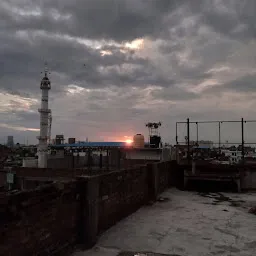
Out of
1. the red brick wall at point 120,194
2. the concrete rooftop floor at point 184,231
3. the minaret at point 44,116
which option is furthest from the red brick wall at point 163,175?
the minaret at point 44,116

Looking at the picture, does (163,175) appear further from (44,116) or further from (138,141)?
(44,116)

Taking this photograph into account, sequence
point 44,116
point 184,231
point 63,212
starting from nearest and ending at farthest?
point 63,212
point 184,231
point 44,116

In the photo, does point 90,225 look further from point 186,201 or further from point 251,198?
point 251,198

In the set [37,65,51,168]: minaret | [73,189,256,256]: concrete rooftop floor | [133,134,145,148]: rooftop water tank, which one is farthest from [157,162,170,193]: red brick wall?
[37,65,51,168]: minaret

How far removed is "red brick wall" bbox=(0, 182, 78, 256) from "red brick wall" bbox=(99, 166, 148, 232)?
56.2 inches

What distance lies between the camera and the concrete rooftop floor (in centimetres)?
708

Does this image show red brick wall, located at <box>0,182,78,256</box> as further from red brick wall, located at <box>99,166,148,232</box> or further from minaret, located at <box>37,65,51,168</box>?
minaret, located at <box>37,65,51,168</box>

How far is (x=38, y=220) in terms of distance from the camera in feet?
18.9

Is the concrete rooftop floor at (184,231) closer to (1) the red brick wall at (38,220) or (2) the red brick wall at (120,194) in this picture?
(2) the red brick wall at (120,194)

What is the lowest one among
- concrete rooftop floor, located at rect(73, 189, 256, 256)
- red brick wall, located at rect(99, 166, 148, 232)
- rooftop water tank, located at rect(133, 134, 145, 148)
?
concrete rooftop floor, located at rect(73, 189, 256, 256)

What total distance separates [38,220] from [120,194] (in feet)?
14.3

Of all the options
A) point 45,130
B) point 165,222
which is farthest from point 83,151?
point 165,222

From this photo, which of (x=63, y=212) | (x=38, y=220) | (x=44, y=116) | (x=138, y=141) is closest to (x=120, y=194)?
(x=63, y=212)

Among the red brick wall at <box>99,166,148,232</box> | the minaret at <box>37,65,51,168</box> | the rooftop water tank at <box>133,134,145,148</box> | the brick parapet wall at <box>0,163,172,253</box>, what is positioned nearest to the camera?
the brick parapet wall at <box>0,163,172,253</box>
